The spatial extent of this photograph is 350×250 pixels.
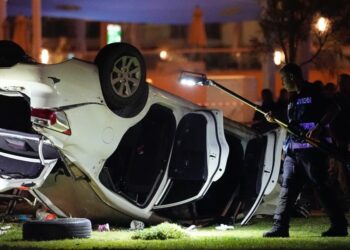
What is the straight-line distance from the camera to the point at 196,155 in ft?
31.5

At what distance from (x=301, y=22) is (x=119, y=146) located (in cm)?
953

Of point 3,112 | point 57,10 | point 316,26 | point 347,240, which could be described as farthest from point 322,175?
point 57,10

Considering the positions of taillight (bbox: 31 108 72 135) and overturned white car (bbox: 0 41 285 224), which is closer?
taillight (bbox: 31 108 72 135)

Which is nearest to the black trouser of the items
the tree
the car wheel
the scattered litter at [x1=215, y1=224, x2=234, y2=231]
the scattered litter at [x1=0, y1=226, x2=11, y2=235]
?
the scattered litter at [x1=215, y1=224, x2=234, y2=231]

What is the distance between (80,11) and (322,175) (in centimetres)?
1820

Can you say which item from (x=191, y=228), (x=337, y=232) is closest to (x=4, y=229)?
(x=191, y=228)

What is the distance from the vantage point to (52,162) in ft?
29.2

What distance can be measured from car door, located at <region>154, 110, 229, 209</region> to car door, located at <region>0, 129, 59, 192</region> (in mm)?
1318

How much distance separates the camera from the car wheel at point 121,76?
8.70 meters

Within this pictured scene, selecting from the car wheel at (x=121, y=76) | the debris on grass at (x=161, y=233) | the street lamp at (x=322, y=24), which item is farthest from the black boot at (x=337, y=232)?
the street lamp at (x=322, y=24)

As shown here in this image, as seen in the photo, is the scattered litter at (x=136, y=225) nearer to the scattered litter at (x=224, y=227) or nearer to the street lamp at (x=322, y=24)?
the scattered litter at (x=224, y=227)

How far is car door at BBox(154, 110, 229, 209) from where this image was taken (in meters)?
9.52

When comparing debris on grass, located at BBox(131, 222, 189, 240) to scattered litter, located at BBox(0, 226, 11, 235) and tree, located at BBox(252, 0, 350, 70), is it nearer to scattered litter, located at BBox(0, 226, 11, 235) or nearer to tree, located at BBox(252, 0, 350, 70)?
scattered litter, located at BBox(0, 226, 11, 235)

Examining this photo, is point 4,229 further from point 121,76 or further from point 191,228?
point 121,76
